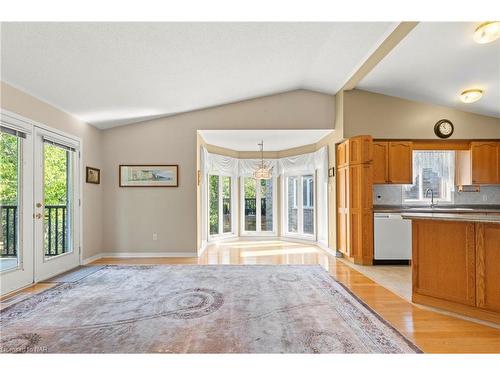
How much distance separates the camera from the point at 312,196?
7328mm

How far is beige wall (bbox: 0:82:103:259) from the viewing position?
12.5ft

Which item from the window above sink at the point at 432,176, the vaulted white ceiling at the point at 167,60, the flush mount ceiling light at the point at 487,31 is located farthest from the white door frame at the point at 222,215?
the flush mount ceiling light at the point at 487,31

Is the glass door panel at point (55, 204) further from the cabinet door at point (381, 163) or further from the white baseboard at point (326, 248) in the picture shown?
the cabinet door at point (381, 163)

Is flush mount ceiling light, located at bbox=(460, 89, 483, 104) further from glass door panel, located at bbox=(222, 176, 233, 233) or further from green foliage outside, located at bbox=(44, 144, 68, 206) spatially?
green foliage outside, located at bbox=(44, 144, 68, 206)

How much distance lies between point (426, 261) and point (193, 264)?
3.30 m

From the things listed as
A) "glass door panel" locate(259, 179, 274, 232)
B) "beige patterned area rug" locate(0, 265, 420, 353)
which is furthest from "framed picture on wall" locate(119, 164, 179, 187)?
"glass door panel" locate(259, 179, 274, 232)

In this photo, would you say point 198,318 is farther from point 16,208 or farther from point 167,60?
point 167,60

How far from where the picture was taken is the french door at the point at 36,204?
353 centimetres

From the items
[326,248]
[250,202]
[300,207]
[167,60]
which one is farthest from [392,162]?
[250,202]

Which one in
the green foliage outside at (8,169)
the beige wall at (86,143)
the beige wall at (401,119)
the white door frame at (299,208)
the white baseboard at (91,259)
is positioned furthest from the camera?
the white door frame at (299,208)

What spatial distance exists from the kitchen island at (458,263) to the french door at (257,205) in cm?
511

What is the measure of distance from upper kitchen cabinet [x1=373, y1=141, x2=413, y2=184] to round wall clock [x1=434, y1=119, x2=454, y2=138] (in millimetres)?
525

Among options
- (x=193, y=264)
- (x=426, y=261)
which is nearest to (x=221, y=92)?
(x=193, y=264)

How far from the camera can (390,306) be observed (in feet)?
10.1
